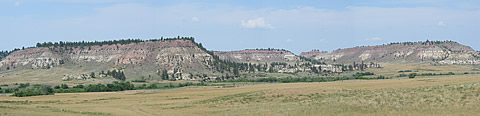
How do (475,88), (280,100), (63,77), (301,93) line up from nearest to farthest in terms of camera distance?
(475,88), (280,100), (301,93), (63,77)

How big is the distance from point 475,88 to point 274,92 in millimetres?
27393

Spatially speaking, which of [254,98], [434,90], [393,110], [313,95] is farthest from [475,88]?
[254,98]

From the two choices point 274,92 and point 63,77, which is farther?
point 63,77

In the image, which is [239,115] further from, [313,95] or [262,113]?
[313,95]

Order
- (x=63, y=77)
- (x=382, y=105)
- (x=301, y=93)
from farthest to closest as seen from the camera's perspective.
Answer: (x=63, y=77) < (x=301, y=93) < (x=382, y=105)

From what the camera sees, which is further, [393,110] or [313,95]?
[313,95]

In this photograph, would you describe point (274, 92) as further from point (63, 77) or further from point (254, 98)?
point (63, 77)

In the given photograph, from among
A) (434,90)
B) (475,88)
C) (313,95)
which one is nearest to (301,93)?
(313,95)

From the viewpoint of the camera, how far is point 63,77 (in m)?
200

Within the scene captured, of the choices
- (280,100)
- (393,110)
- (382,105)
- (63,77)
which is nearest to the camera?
(393,110)

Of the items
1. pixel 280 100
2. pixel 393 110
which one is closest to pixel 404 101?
pixel 393 110

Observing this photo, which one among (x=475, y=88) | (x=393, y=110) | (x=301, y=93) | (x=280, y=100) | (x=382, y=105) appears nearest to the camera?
(x=393, y=110)

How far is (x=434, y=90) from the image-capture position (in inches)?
1993

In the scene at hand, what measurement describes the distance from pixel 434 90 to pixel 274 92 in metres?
23.3
